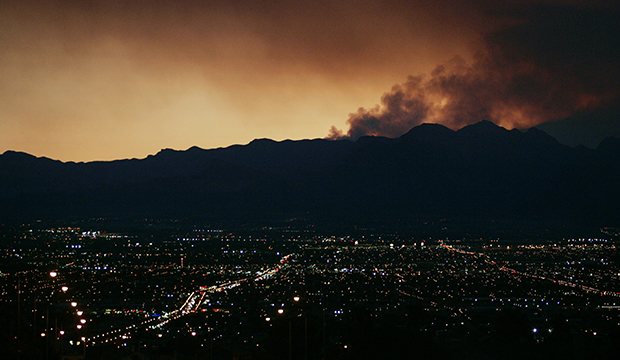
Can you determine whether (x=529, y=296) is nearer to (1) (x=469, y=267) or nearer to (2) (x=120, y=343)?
(1) (x=469, y=267)

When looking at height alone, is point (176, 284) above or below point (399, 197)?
below

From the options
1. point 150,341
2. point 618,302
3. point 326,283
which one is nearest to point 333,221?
point 326,283

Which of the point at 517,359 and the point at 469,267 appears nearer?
the point at 517,359

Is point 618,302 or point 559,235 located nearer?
point 618,302

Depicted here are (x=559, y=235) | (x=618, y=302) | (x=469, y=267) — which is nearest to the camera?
(x=618, y=302)

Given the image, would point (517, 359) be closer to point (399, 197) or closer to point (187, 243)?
point (187, 243)

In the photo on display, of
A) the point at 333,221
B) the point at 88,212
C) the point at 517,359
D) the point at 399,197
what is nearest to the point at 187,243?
the point at 333,221

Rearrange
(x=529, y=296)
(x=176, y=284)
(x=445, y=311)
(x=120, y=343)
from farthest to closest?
(x=176, y=284), (x=529, y=296), (x=445, y=311), (x=120, y=343)

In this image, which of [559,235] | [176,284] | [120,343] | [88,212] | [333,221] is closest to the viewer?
[120,343]

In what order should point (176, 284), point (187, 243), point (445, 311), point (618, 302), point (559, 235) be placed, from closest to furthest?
point (445, 311), point (618, 302), point (176, 284), point (187, 243), point (559, 235)
